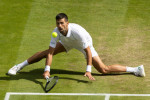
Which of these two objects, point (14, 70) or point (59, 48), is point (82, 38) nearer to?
point (59, 48)

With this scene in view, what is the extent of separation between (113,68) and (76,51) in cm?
189

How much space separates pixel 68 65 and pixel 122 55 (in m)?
1.69

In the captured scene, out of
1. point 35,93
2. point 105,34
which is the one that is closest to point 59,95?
point 35,93

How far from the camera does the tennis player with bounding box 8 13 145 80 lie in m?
10.9

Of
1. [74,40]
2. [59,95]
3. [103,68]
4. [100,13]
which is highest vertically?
[100,13]

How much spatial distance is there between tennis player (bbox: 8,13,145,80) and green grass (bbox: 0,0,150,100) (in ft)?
0.78

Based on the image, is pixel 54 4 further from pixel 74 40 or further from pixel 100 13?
pixel 74 40

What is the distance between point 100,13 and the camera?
1483cm

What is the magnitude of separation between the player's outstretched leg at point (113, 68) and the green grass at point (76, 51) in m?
0.17

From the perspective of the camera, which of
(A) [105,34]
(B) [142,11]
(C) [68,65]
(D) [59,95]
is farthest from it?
(B) [142,11]

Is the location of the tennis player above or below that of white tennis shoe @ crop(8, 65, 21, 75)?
above

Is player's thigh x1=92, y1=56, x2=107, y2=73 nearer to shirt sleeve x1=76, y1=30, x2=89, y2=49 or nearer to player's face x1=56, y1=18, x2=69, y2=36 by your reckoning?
shirt sleeve x1=76, y1=30, x2=89, y2=49

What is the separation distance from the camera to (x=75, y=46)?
11.6 m

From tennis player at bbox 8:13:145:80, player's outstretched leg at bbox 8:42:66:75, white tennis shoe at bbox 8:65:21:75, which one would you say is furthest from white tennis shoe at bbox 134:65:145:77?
white tennis shoe at bbox 8:65:21:75
